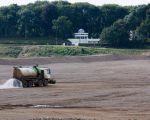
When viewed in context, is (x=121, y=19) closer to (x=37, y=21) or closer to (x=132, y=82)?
(x=37, y=21)

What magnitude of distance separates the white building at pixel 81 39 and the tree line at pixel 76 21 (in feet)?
6.96

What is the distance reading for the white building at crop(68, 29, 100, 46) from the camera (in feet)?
430

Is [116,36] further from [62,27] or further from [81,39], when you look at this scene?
[62,27]

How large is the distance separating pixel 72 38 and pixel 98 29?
7874 millimetres

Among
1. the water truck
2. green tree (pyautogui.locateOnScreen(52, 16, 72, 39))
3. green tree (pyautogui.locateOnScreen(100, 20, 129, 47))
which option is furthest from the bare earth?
green tree (pyautogui.locateOnScreen(52, 16, 72, 39))

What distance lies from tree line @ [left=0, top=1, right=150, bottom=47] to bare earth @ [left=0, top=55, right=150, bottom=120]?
2310 inches

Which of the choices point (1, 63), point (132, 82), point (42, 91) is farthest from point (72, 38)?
point (42, 91)

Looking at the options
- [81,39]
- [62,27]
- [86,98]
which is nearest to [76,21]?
[62,27]

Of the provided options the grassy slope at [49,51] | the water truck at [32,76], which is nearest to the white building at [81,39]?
the grassy slope at [49,51]

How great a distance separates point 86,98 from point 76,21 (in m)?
104

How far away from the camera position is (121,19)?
13762cm

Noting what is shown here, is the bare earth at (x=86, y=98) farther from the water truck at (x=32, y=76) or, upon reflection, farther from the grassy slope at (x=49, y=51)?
the grassy slope at (x=49, y=51)

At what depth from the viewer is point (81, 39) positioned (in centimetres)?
13238

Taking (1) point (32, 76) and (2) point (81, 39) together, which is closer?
(1) point (32, 76)
